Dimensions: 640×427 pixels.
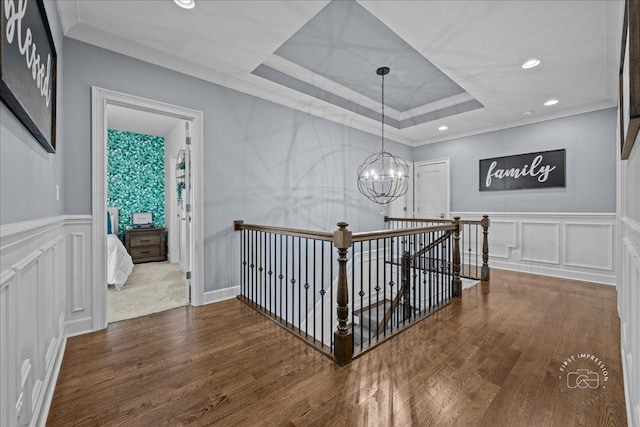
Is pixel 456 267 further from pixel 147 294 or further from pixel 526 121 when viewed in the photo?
pixel 147 294

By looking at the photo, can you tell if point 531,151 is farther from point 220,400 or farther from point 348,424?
point 220,400

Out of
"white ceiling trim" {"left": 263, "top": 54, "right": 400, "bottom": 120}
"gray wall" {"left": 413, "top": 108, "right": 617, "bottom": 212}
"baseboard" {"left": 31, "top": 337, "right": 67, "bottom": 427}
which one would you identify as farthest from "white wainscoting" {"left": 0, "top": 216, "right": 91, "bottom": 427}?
"gray wall" {"left": 413, "top": 108, "right": 617, "bottom": 212}

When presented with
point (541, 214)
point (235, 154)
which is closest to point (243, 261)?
point (235, 154)

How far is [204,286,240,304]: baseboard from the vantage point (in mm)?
3029

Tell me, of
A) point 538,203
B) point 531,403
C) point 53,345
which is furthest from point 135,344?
point 538,203

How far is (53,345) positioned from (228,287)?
5.20 ft

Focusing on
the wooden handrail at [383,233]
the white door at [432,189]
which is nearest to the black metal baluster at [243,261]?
the wooden handrail at [383,233]

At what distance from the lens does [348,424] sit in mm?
1380

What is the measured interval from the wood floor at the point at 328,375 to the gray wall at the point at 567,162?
2.18 m

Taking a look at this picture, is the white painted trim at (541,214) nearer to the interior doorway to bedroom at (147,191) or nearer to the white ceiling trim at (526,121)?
the white ceiling trim at (526,121)

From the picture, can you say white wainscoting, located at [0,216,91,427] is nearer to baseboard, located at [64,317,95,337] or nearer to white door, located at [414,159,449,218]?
baseboard, located at [64,317,95,337]

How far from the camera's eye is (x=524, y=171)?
15.1ft

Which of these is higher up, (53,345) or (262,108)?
(262,108)

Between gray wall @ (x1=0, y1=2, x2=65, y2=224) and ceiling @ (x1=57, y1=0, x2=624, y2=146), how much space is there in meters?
0.77
